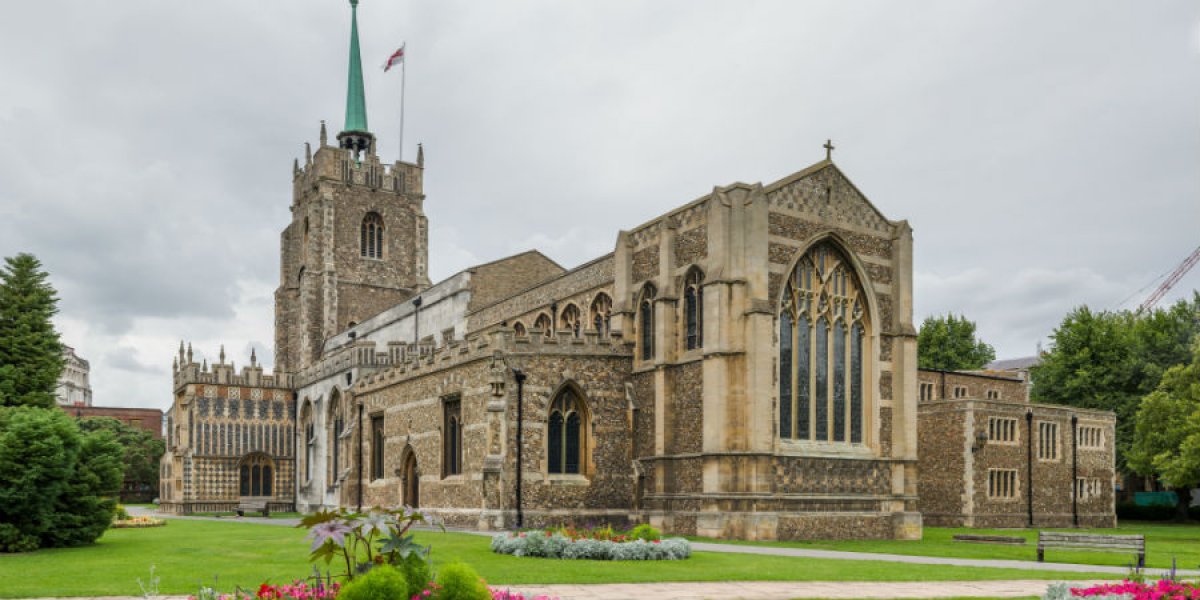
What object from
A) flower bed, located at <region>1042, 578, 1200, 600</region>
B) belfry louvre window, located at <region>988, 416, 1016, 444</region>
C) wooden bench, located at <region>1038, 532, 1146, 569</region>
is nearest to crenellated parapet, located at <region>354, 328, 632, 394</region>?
wooden bench, located at <region>1038, 532, 1146, 569</region>

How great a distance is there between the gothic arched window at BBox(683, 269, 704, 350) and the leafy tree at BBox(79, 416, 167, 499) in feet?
197

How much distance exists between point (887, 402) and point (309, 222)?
155 feet

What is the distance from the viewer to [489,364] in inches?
1421

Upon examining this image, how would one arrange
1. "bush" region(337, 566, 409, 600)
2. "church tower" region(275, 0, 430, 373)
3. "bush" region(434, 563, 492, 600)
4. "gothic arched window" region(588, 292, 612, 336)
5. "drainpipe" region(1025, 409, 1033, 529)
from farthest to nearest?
"church tower" region(275, 0, 430, 373) < "drainpipe" region(1025, 409, 1033, 529) < "gothic arched window" region(588, 292, 612, 336) < "bush" region(434, 563, 492, 600) < "bush" region(337, 566, 409, 600)

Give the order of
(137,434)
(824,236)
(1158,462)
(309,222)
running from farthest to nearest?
(137,434) < (309,222) < (1158,462) < (824,236)

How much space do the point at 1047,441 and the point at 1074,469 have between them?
2247 mm

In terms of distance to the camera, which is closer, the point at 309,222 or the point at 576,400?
the point at 576,400

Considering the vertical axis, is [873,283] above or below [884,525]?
above

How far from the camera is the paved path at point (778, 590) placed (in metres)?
15.8

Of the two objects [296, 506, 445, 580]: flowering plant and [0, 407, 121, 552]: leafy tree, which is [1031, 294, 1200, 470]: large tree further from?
[296, 506, 445, 580]: flowering plant

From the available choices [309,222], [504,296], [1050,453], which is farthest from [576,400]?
[309,222]

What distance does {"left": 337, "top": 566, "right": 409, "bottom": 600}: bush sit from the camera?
10.4 metres

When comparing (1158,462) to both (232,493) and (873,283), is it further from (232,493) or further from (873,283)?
(232,493)

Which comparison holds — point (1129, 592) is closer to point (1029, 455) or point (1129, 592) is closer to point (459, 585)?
point (459, 585)
